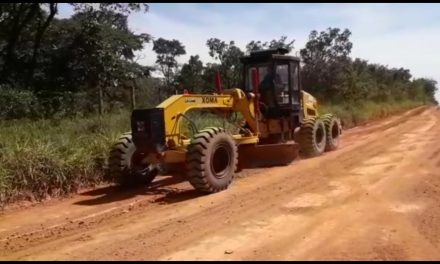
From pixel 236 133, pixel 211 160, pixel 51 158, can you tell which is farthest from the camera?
pixel 236 133

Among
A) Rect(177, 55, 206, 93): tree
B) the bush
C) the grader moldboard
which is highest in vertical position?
Rect(177, 55, 206, 93): tree

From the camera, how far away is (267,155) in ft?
38.3

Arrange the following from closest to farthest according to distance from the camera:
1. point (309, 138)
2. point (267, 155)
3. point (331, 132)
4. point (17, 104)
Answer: point (267, 155) → point (309, 138) → point (331, 132) → point (17, 104)

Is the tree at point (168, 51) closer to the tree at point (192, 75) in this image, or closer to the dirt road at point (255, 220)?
the tree at point (192, 75)

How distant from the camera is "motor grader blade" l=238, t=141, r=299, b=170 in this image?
37.9 ft

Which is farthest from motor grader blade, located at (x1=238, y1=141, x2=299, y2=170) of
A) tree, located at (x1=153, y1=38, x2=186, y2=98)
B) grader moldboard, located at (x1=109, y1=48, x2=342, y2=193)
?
tree, located at (x1=153, y1=38, x2=186, y2=98)

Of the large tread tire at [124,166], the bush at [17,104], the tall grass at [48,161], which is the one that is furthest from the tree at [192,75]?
the large tread tire at [124,166]

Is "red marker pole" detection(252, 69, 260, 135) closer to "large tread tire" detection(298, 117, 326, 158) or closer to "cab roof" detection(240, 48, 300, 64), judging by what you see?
"cab roof" detection(240, 48, 300, 64)

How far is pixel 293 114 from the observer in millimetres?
12750

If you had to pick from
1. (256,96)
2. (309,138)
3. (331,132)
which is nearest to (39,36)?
(256,96)

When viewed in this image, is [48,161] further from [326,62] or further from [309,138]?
[326,62]

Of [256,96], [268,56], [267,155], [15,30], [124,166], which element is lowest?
[267,155]

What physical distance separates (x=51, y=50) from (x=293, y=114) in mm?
11645

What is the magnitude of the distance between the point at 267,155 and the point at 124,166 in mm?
3583
